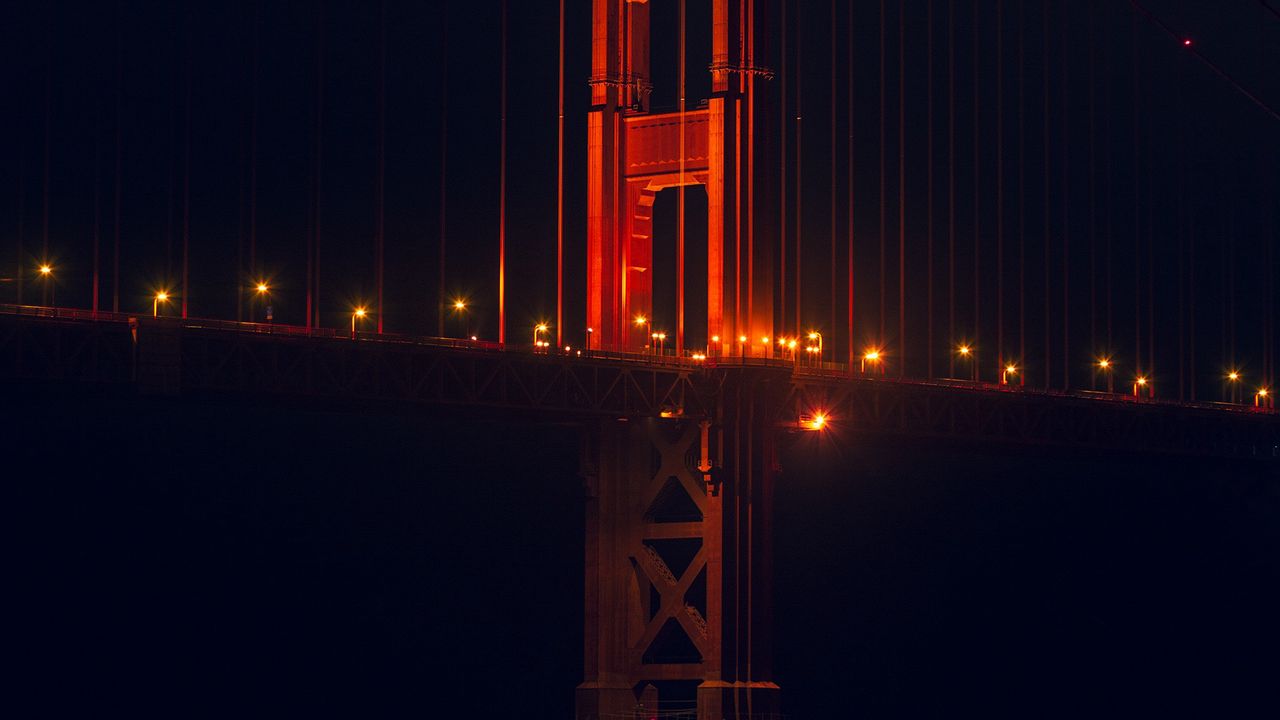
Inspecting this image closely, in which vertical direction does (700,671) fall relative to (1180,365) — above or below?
below

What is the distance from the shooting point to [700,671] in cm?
7312

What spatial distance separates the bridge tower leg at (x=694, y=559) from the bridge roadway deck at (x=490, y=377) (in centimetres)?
130

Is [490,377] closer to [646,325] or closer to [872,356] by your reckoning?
[646,325]

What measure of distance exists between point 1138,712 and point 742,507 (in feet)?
141

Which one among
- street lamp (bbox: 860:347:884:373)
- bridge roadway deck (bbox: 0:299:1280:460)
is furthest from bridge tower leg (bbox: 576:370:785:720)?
street lamp (bbox: 860:347:884:373)

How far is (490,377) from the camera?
229 ft

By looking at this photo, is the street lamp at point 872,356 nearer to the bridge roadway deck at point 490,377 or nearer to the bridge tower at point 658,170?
the bridge roadway deck at point 490,377

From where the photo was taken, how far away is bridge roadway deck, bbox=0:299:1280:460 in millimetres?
62000

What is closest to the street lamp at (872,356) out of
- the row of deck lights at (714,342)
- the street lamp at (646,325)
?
Answer: the row of deck lights at (714,342)

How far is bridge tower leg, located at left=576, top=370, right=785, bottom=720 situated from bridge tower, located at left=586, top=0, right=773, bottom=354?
2.94 metres

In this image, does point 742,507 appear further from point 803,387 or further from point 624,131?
point 624,131

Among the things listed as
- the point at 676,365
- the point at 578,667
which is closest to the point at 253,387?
the point at 676,365

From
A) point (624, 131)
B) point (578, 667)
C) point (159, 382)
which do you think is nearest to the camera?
point (159, 382)

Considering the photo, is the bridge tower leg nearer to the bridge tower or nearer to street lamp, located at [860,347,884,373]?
the bridge tower
